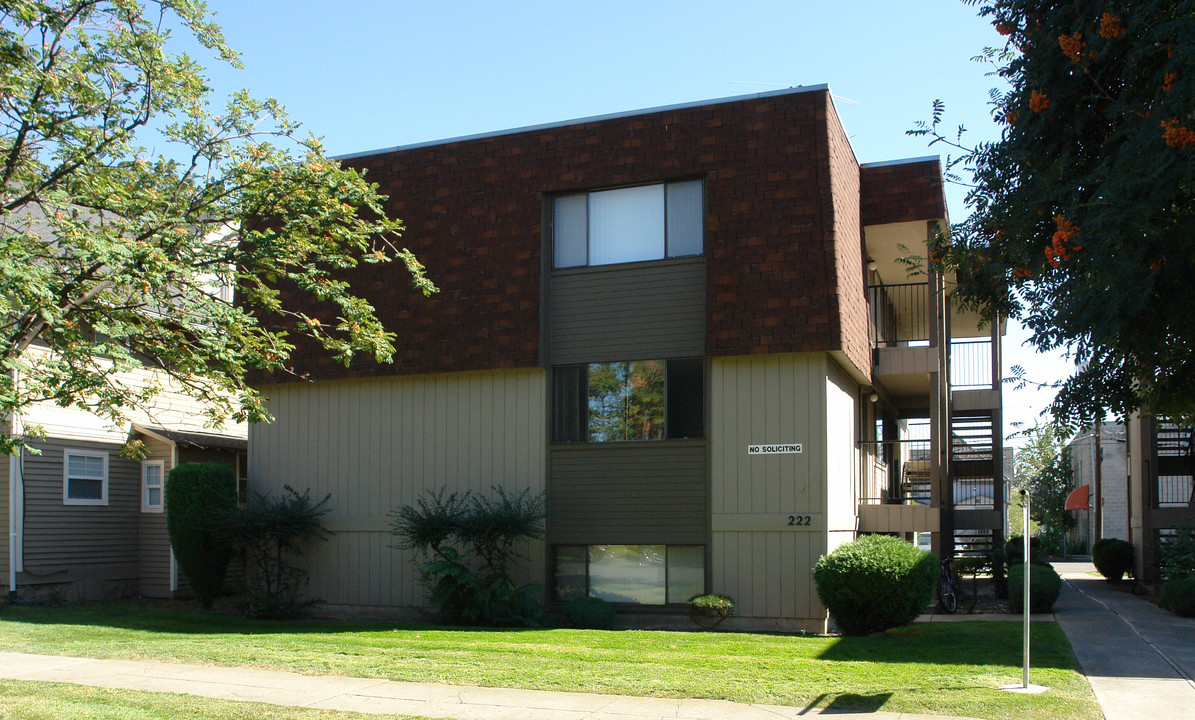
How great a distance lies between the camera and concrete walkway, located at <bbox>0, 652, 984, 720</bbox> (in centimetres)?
924

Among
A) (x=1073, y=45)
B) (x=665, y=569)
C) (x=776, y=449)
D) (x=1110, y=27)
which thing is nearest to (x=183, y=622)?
(x=665, y=569)

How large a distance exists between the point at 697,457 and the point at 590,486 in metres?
1.83

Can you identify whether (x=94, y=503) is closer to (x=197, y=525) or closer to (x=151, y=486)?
(x=151, y=486)

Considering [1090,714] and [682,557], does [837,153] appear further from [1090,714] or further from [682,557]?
[1090,714]

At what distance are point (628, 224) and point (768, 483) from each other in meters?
4.72

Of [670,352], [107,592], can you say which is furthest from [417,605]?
[107,592]

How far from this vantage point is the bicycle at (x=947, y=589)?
18328 millimetres

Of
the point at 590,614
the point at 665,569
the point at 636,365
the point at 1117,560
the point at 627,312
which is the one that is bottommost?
the point at 1117,560

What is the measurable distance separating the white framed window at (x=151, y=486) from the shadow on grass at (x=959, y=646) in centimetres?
1492

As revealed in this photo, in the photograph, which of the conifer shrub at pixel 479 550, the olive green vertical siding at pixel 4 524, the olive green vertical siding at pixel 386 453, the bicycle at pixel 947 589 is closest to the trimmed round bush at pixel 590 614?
the conifer shrub at pixel 479 550

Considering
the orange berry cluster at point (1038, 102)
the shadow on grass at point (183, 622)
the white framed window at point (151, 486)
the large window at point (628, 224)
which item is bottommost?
the shadow on grass at point (183, 622)

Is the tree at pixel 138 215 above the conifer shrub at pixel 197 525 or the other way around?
above

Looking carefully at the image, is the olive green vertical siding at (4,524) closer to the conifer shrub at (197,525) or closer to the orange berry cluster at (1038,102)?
the conifer shrub at (197,525)

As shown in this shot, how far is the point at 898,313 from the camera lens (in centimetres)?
2527
